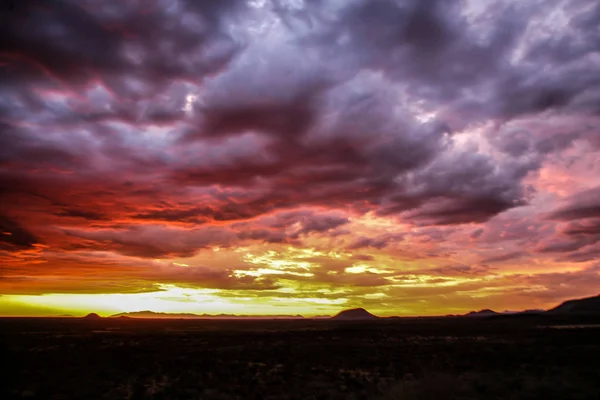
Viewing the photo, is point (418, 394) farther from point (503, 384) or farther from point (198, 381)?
point (198, 381)

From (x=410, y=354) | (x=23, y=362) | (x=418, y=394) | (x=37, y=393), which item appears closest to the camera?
(x=418, y=394)

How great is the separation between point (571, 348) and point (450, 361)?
15.5 metres

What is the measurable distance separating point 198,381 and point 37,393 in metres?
8.94

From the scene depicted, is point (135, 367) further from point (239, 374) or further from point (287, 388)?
point (287, 388)

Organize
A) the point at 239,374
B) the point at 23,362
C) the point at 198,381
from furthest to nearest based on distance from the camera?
the point at 23,362 < the point at 239,374 < the point at 198,381

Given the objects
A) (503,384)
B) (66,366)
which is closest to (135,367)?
(66,366)

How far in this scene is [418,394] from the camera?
16422mm

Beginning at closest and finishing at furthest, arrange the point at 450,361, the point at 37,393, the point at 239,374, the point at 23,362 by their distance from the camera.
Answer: the point at 37,393 → the point at 239,374 → the point at 450,361 → the point at 23,362

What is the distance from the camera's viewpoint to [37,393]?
23484mm

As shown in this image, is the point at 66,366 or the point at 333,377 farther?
the point at 66,366

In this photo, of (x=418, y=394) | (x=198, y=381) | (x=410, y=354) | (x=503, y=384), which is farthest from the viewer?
(x=410, y=354)

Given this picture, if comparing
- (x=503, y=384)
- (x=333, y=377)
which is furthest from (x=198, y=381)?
(x=503, y=384)

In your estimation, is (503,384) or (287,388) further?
(287,388)

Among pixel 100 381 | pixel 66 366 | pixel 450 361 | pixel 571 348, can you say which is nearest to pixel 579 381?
pixel 450 361
